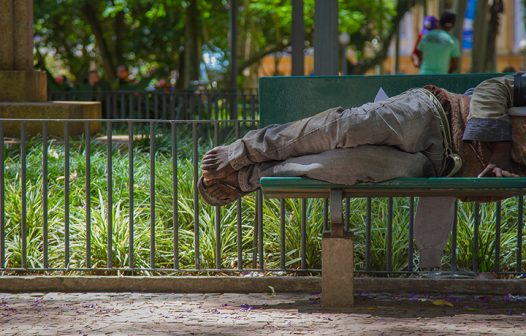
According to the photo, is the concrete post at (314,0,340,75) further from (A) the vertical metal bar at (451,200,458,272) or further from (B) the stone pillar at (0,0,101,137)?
(B) the stone pillar at (0,0,101,137)

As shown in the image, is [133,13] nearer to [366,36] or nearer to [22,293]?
[366,36]

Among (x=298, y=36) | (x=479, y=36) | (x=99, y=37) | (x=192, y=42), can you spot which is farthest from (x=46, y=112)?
(x=99, y=37)

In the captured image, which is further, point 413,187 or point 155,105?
point 155,105

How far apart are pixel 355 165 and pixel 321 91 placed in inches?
46.7

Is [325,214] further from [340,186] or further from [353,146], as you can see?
[353,146]

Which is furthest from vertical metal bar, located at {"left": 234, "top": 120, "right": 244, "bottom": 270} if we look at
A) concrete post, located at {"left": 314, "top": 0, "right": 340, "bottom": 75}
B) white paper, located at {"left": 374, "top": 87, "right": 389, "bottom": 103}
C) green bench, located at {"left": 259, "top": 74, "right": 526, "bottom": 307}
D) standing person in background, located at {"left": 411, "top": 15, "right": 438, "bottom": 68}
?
standing person in background, located at {"left": 411, "top": 15, "right": 438, "bottom": 68}

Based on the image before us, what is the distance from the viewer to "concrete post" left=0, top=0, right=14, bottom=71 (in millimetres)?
13766

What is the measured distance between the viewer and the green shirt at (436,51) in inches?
538

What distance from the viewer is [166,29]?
31797 mm

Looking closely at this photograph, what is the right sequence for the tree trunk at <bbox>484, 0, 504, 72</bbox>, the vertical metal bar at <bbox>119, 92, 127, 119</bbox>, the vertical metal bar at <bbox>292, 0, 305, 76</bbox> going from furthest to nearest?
the tree trunk at <bbox>484, 0, 504, 72</bbox>, the vertical metal bar at <bbox>119, 92, 127, 119</bbox>, the vertical metal bar at <bbox>292, 0, 305, 76</bbox>

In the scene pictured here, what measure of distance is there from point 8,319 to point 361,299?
198cm

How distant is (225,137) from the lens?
976 centimetres

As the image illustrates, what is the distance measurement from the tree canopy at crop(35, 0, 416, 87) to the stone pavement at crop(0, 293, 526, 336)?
1994 cm

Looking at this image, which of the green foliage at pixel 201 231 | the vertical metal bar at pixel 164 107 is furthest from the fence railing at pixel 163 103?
the green foliage at pixel 201 231
